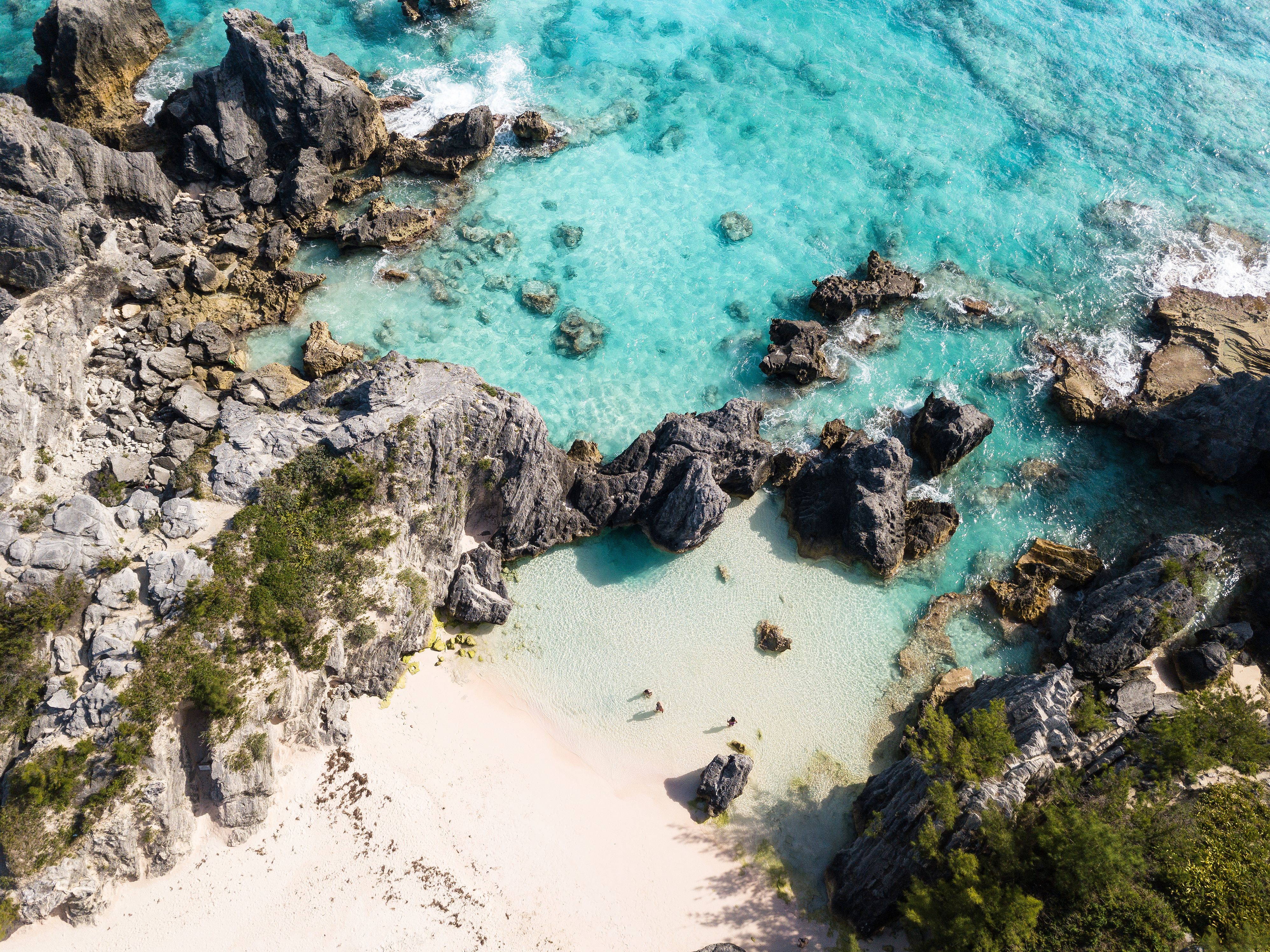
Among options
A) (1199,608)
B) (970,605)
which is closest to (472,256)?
(970,605)

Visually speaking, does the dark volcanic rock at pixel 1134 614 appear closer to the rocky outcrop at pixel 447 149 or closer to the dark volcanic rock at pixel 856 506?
the dark volcanic rock at pixel 856 506

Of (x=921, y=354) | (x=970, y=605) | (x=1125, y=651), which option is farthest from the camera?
(x=921, y=354)

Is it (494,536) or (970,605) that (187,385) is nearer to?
(494,536)

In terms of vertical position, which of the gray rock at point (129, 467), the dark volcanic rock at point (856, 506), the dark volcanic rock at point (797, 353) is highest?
the dark volcanic rock at point (797, 353)

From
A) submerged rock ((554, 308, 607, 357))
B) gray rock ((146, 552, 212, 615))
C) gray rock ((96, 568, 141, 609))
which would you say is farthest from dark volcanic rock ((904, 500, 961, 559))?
gray rock ((96, 568, 141, 609))

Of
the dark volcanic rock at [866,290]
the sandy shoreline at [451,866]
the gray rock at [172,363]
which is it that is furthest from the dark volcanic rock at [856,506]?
the gray rock at [172,363]

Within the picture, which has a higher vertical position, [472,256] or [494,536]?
[472,256]
